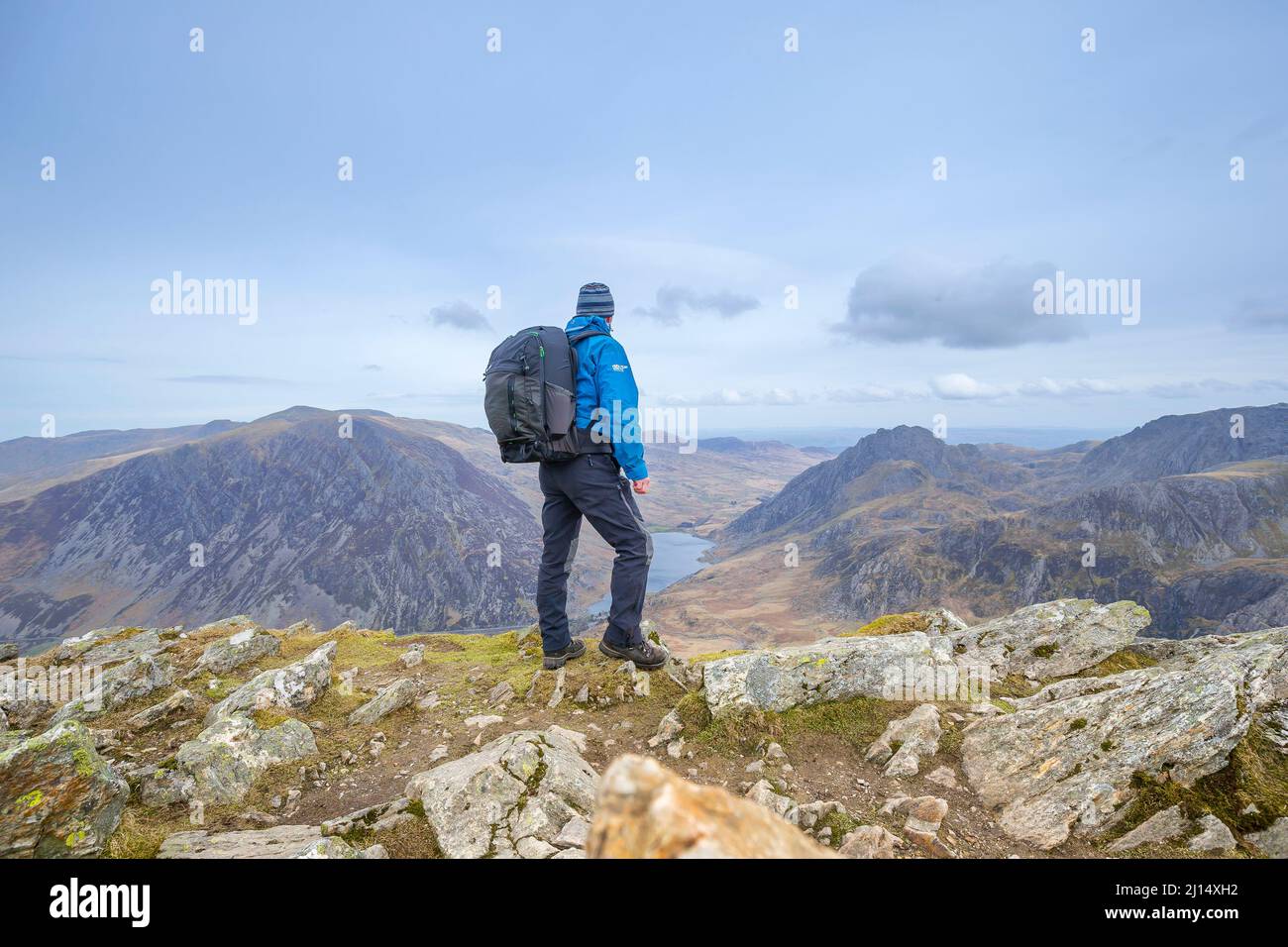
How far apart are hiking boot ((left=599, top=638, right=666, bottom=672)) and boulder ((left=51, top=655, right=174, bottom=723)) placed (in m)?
8.62

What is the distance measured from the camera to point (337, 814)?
6.91m

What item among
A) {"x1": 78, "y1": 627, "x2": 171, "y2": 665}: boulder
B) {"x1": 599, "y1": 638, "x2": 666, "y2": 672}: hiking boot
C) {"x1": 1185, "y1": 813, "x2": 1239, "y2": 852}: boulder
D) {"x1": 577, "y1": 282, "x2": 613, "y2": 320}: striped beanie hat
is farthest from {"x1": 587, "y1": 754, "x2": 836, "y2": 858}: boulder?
{"x1": 78, "y1": 627, "x2": 171, "y2": 665}: boulder

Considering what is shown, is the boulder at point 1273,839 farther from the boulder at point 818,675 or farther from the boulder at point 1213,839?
the boulder at point 818,675

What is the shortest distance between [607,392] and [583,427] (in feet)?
2.34

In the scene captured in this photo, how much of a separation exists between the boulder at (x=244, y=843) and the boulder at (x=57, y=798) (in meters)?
0.81

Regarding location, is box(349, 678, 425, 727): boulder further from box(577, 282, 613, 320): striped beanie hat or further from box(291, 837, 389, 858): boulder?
box(577, 282, 613, 320): striped beanie hat

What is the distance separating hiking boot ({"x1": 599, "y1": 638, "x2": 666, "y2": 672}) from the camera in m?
10.3

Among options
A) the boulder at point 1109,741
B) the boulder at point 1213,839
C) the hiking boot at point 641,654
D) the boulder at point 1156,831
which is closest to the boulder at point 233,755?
the hiking boot at point 641,654
